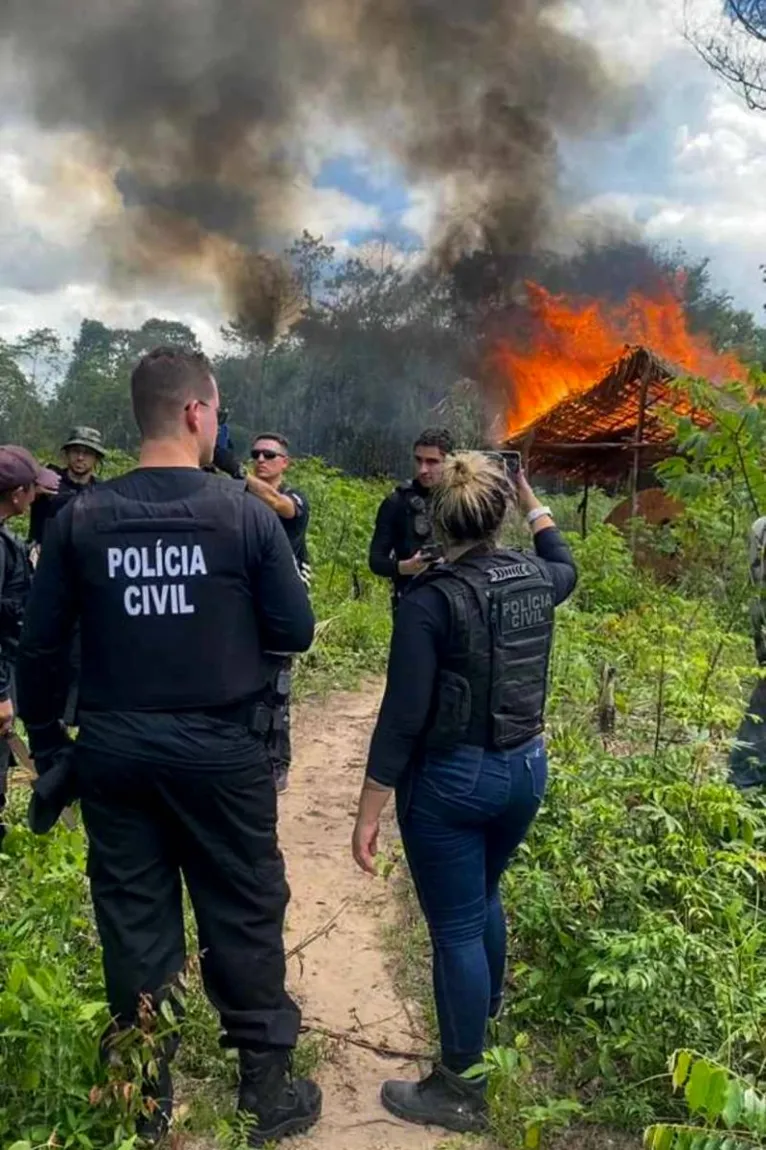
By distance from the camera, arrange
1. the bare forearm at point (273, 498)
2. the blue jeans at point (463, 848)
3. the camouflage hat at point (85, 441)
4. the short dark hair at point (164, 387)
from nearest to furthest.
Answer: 1. the short dark hair at point (164, 387)
2. the blue jeans at point (463, 848)
3. the bare forearm at point (273, 498)
4. the camouflage hat at point (85, 441)

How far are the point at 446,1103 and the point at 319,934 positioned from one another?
1188 millimetres

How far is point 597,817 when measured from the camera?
11.1 feet

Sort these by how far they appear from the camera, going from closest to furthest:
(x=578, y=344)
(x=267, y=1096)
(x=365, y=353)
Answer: (x=267, y=1096)
(x=578, y=344)
(x=365, y=353)

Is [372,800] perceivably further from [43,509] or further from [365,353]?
[365,353]

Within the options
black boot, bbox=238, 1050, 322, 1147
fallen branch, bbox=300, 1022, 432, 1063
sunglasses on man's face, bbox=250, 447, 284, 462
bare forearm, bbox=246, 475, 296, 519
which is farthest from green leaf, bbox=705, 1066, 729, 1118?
sunglasses on man's face, bbox=250, 447, 284, 462

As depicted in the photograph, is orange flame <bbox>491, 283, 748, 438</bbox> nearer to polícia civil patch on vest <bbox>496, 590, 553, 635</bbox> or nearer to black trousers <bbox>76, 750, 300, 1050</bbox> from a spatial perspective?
polícia civil patch on vest <bbox>496, 590, 553, 635</bbox>

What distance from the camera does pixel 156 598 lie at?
7.20ft

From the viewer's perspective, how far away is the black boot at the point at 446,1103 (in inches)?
99.7

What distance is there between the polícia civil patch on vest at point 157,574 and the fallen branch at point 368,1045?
1.66 meters

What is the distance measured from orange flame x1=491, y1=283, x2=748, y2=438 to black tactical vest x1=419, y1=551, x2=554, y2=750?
551 inches

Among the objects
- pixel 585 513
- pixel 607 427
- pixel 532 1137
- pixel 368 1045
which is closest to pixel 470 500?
pixel 532 1137

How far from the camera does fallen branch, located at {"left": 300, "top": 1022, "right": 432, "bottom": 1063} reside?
2.92 meters

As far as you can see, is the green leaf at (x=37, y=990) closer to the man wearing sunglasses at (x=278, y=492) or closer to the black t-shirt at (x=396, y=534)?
the man wearing sunglasses at (x=278, y=492)

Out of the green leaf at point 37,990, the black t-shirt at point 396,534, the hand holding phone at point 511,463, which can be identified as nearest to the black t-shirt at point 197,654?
the green leaf at point 37,990
